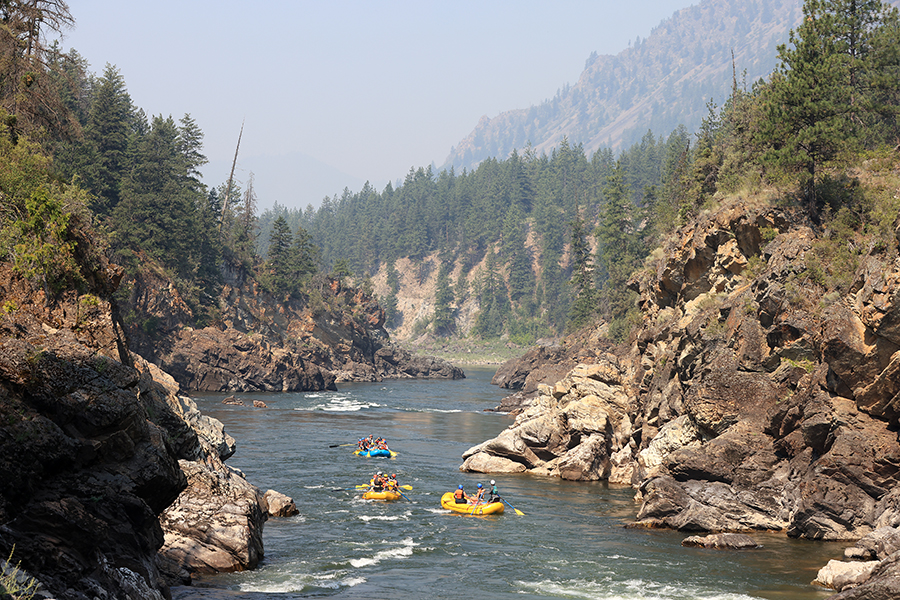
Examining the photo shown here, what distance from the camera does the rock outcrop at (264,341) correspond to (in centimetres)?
6850

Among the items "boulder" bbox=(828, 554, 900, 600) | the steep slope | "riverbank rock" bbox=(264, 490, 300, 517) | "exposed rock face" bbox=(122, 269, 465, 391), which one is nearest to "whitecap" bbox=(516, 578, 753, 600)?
"boulder" bbox=(828, 554, 900, 600)

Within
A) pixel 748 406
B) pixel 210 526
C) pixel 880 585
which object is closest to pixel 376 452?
pixel 748 406

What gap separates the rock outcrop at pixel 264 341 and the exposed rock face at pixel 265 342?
0.31ft

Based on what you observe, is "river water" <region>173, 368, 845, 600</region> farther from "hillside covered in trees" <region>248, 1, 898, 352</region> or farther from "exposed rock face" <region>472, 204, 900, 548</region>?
"hillside covered in trees" <region>248, 1, 898, 352</region>

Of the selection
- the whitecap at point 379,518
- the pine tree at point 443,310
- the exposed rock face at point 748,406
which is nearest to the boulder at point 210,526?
the whitecap at point 379,518

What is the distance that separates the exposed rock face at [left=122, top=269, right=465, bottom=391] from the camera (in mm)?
68500

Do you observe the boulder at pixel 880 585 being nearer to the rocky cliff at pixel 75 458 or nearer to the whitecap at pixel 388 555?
the whitecap at pixel 388 555

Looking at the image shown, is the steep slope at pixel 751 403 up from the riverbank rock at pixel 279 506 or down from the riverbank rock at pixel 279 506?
up

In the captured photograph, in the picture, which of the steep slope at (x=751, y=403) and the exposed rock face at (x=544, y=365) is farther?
the exposed rock face at (x=544, y=365)

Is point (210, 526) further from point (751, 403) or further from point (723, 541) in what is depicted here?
point (751, 403)

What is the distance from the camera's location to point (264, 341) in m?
77.6

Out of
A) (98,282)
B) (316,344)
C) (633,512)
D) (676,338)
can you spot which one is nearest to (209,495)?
(98,282)

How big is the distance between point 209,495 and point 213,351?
54006 mm

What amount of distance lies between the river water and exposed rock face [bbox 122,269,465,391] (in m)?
29.8
